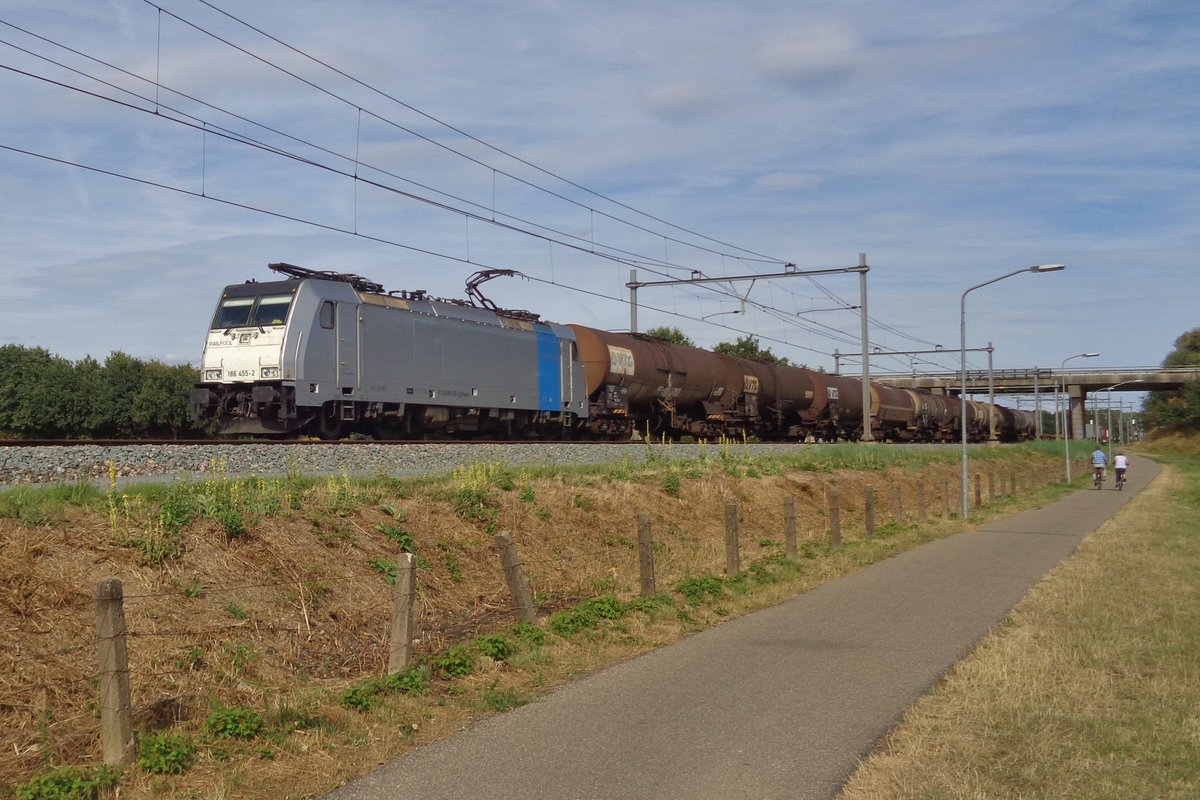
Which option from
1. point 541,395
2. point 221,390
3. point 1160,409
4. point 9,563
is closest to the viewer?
point 9,563

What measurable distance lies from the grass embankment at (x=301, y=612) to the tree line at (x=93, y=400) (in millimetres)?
37306

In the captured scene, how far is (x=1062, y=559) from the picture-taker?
1792 cm

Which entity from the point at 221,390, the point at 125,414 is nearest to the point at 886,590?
the point at 221,390

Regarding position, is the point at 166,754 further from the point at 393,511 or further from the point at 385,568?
the point at 393,511

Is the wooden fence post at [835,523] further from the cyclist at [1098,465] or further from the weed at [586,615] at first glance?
the cyclist at [1098,465]

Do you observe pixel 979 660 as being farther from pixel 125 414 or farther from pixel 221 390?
pixel 125 414

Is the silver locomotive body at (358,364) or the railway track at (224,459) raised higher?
the silver locomotive body at (358,364)

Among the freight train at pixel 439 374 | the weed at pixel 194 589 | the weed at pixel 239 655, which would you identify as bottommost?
the weed at pixel 239 655

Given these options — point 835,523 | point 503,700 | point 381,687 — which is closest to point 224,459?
point 381,687

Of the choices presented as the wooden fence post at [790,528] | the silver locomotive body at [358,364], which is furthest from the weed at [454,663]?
the silver locomotive body at [358,364]

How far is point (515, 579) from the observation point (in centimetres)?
1076

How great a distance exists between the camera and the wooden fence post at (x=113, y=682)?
653 centimetres

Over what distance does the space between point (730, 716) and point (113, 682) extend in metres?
4.28

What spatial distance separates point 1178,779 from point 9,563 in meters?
8.60
